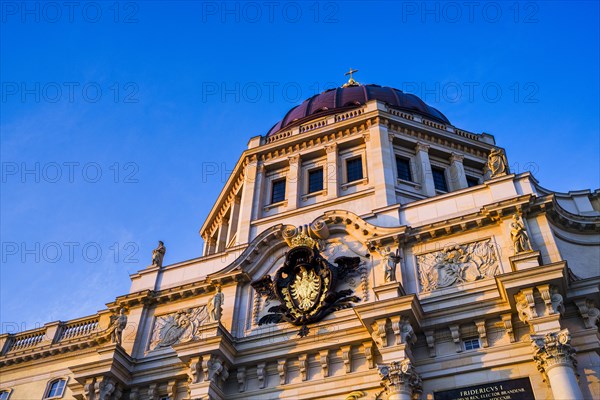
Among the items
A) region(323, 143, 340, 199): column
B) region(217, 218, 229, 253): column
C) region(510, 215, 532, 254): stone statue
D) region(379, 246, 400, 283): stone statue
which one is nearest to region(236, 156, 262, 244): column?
region(217, 218, 229, 253): column

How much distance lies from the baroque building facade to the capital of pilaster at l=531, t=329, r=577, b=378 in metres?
0.05

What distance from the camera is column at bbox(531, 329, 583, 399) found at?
18.0 m

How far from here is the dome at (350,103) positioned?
133ft

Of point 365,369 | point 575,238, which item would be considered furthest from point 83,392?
point 575,238

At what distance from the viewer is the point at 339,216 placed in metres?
27.6

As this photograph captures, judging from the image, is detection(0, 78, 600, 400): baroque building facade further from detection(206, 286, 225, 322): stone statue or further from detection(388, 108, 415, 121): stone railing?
detection(388, 108, 415, 121): stone railing

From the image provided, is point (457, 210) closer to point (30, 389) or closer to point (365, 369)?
point (365, 369)

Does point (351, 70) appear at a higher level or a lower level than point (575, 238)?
higher

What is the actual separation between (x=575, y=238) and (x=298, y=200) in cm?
1448

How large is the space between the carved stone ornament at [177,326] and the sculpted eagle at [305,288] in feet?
14.6

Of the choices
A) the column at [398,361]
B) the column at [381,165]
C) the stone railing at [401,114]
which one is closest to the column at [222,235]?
the column at [381,165]

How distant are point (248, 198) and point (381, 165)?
7.97 meters

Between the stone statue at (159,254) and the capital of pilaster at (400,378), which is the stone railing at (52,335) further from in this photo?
the capital of pilaster at (400,378)

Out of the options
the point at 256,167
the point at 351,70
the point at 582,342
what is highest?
the point at 351,70
